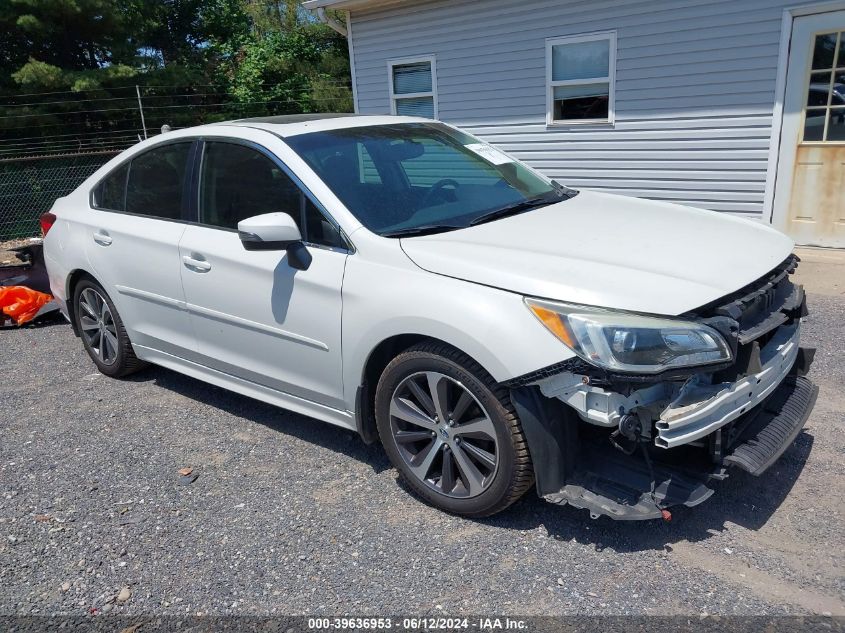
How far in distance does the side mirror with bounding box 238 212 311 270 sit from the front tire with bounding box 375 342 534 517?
0.75m

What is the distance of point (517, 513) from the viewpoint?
10.2 feet

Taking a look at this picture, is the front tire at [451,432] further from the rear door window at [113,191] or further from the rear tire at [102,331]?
the rear door window at [113,191]

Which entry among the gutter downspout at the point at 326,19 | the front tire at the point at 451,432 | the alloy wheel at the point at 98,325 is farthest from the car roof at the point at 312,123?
the gutter downspout at the point at 326,19

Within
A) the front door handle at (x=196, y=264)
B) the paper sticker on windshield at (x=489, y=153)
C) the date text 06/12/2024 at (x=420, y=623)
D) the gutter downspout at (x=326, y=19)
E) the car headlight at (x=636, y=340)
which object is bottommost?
the date text 06/12/2024 at (x=420, y=623)

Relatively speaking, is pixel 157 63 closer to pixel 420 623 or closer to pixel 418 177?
pixel 418 177

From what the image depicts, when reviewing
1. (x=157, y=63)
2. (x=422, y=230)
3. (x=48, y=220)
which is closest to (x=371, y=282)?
(x=422, y=230)

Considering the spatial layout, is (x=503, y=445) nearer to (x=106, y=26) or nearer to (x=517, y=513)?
(x=517, y=513)

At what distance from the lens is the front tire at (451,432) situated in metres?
2.79

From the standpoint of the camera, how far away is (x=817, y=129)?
7.46m

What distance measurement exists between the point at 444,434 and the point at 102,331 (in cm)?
299

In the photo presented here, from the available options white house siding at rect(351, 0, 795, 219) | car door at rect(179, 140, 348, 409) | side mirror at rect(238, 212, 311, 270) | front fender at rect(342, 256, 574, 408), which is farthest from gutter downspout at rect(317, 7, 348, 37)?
front fender at rect(342, 256, 574, 408)

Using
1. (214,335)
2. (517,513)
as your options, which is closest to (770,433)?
(517,513)

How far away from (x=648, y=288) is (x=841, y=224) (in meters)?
6.15

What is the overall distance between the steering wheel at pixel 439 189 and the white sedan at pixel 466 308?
0.01m
